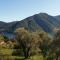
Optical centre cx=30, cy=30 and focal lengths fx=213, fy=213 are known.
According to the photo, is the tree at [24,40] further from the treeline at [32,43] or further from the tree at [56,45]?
the tree at [56,45]

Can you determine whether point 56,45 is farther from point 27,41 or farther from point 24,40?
point 24,40

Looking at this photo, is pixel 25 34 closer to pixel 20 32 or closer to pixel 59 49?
pixel 20 32

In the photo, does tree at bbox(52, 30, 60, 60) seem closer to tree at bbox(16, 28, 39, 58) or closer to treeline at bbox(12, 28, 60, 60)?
treeline at bbox(12, 28, 60, 60)

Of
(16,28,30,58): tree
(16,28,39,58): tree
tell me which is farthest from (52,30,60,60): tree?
(16,28,30,58): tree

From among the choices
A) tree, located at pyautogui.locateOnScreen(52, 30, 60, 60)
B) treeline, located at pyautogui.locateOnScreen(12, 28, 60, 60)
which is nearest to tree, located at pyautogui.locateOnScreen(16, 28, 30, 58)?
treeline, located at pyautogui.locateOnScreen(12, 28, 60, 60)

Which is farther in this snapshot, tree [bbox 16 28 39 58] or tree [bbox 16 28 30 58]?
tree [bbox 16 28 30 58]

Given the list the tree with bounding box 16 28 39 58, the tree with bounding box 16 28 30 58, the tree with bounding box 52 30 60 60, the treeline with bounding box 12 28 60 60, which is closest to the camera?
the tree with bounding box 52 30 60 60

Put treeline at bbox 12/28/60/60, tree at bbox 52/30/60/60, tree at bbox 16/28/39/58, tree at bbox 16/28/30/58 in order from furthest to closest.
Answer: tree at bbox 16/28/30/58, tree at bbox 16/28/39/58, treeline at bbox 12/28/60/60, tree at bbox 52/30/60/60

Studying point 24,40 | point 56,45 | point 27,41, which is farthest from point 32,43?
point 56,45

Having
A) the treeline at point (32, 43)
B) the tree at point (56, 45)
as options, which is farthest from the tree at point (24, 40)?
the tree at point (56, 45)

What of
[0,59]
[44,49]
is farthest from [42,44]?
[0,59]

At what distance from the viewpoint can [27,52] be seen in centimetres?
7306

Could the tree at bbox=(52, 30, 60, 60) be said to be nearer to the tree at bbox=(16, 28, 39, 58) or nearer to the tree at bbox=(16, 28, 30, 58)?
the tree at bbox=(16, 28, 39, 58)

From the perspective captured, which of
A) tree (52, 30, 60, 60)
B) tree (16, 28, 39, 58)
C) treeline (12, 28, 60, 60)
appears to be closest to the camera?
tree (52, 30, 60, 60)
